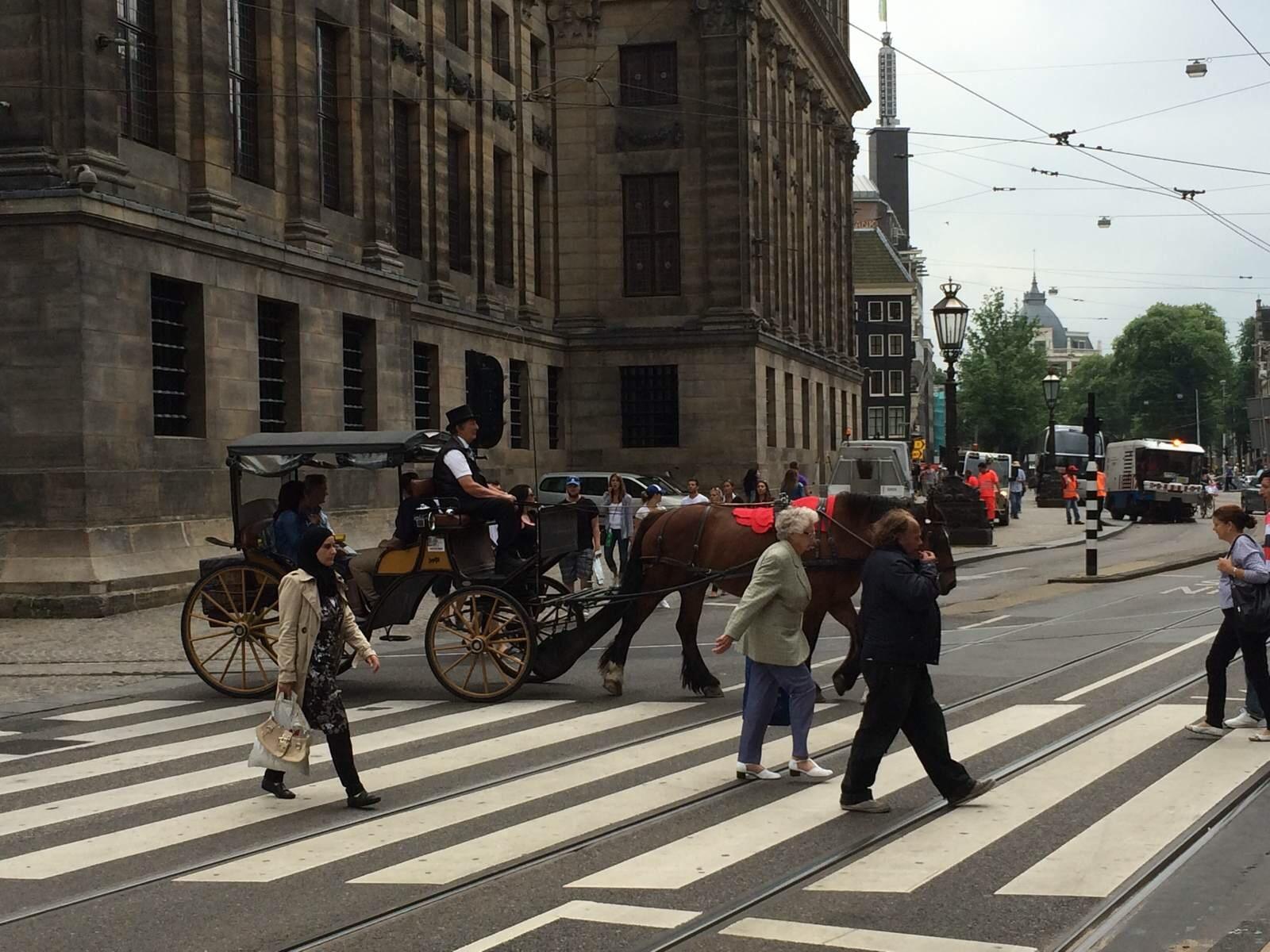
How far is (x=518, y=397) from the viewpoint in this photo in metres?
42.9

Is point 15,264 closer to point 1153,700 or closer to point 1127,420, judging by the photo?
point 1153,700

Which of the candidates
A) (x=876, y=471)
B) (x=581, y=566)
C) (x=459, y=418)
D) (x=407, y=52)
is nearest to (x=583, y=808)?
(x=459, y=418)

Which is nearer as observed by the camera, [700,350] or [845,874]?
[845,874]

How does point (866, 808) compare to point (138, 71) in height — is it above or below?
below

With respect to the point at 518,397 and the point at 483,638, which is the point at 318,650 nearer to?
the point at 483,638

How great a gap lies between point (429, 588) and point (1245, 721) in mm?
6776

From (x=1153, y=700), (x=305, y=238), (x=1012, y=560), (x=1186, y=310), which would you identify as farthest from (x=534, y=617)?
(x=1186, y=310)

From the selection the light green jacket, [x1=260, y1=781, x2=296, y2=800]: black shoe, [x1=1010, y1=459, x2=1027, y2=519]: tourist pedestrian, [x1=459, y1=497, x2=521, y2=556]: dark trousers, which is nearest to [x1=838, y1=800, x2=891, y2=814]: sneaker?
the light green jacket

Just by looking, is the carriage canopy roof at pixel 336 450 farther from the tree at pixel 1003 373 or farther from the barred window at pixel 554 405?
the tree at pixel 1003 373

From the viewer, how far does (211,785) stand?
969 cm

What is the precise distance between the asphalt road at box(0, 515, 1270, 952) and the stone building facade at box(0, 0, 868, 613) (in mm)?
4954

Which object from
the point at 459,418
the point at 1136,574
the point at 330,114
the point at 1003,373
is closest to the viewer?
the point at 459,418

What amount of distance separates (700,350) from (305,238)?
20.8 metres

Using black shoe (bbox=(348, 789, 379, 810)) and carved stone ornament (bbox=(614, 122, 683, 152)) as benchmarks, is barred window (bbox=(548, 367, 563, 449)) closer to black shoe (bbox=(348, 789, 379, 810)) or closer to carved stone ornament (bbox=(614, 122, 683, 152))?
Result: carved stone ornament (bbox=(614, 122, 683, 152))
